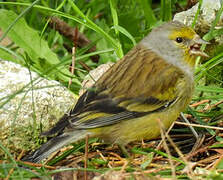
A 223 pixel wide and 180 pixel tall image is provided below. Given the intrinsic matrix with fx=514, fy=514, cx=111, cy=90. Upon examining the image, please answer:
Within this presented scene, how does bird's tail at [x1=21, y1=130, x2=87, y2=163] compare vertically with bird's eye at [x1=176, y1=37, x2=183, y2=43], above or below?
below

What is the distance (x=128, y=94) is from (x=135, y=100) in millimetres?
70

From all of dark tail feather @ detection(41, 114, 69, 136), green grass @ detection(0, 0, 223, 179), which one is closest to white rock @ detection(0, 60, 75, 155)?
green grass @ detection(0, 0, 223, 179)

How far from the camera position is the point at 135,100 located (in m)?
3.77

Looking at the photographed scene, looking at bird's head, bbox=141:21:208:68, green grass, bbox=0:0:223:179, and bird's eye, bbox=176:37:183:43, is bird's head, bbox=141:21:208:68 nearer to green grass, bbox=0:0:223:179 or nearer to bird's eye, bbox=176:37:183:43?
bird's eye, bbox=176:37:183:43

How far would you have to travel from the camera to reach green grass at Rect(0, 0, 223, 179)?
11.2 ft

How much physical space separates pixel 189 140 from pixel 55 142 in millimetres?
1118

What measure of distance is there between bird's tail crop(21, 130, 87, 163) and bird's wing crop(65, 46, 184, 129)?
73 mm

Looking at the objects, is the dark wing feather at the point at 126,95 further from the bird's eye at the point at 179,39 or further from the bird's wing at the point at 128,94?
the bird's eye at the point at 179,39

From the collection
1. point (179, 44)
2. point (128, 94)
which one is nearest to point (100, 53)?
point (179, 44)

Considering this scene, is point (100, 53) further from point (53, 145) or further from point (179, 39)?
point (53, 145)

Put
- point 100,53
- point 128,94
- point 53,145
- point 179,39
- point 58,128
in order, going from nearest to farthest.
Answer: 1. point 53,145
2. point 58,128
3. point 128,94
4. point 179,39
5. point 100,53

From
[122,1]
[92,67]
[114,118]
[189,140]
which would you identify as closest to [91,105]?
[114,118]

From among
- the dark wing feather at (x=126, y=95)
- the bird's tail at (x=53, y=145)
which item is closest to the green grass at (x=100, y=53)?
the bird's tail at (x=53, y=145)

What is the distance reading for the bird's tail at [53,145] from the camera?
3494 mm
